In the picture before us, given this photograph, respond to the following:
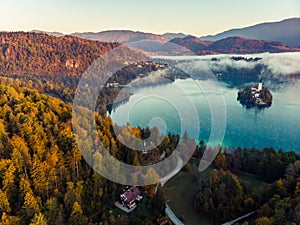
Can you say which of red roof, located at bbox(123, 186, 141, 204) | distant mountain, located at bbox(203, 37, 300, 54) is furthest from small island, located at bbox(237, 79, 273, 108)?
distant mountain, located at bbox(203, 37, 300, 54)

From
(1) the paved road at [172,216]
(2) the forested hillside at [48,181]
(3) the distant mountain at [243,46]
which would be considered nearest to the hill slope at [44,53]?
(3) the distant mountain at [243,46]

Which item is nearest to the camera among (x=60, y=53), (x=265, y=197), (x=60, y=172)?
(x=60, y=172)

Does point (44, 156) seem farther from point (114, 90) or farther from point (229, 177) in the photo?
point (114, 90)

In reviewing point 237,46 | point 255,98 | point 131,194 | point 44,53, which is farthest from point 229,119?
point 237,46

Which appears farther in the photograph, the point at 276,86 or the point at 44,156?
the point at 276,86

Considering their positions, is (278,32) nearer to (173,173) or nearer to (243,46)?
(243,46)

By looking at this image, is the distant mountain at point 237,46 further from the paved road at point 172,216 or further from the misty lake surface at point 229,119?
the paved road at point 172,216

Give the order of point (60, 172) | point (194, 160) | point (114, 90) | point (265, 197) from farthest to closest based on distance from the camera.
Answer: point (114, 90) → point (194, 160) → point (265, 197) → point (60, 172)

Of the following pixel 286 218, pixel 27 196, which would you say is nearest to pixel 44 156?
Result: pixel 27 196
